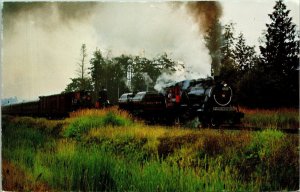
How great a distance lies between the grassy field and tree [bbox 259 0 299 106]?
18 centimetres

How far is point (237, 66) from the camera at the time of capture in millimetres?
4504

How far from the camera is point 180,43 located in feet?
14.5

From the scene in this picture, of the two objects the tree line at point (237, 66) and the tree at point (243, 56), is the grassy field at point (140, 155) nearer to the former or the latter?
the tree line at point (237, 66)

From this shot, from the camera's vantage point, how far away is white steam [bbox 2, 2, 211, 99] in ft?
14.2

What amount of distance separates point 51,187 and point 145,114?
1175 mm

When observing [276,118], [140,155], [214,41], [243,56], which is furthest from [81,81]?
[276,118]

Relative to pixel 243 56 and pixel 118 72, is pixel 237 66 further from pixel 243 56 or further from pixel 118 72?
pixel 118 72

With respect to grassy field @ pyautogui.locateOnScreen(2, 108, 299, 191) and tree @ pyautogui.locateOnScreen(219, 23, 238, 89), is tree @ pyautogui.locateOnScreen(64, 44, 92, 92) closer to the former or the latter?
grassy field @ pyautogui.locateOnScreen(2, 108, 299, 191)

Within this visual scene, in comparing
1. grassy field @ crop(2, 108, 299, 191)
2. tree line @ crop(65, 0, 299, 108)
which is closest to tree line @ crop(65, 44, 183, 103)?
tree line @ crop(65, 0, 299, 108)

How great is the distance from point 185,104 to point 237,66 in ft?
3.16

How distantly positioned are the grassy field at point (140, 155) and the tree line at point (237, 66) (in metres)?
0.22

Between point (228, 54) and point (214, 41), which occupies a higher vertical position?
point (214, 41)

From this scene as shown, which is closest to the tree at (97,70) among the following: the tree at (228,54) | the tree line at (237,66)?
the tree line at (237,66)

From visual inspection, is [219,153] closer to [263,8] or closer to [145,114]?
[145,114]
